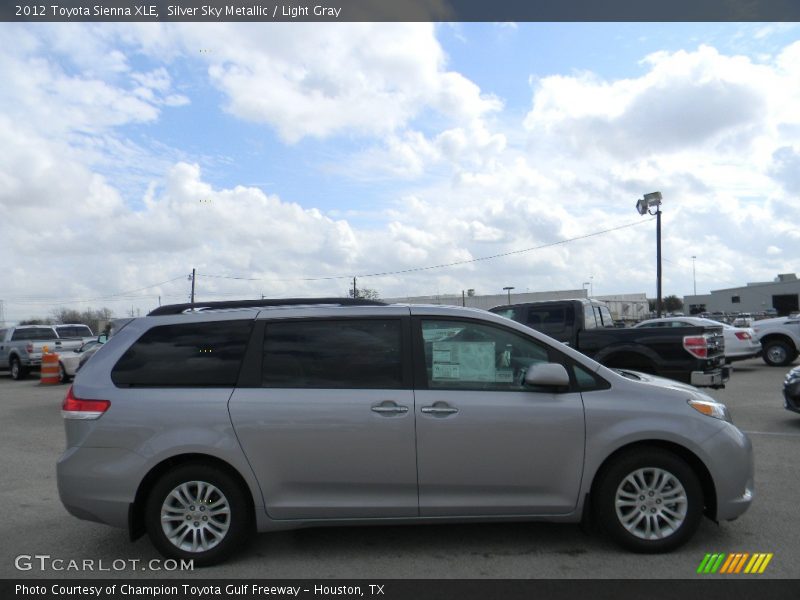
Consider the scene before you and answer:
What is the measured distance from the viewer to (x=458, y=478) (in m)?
4.66

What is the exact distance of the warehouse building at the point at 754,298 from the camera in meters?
68.8

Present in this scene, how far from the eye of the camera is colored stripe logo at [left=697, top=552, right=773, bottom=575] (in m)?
4.37

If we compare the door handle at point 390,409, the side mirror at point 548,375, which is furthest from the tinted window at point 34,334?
the side mirror at point 548,375

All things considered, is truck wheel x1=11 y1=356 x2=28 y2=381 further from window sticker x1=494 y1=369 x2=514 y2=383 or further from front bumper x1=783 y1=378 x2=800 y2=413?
front bumper x1=783 y1=378 x2=800 y2=413

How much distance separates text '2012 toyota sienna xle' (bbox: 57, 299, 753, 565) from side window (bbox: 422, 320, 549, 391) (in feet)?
0.19

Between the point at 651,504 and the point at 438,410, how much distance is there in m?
1.60

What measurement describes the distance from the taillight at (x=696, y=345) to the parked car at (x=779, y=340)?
35.3 feet

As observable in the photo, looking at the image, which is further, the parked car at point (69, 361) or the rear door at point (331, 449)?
the parked car at point (69, 361)

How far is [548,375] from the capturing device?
4.66 meters

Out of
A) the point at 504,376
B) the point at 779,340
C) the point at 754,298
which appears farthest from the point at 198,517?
the point at 754,298

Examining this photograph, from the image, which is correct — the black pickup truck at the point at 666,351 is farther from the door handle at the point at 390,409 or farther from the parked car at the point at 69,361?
the parked car at the point at 69,361

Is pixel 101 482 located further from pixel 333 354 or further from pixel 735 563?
pixel 735 563

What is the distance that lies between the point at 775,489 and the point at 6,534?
6.62m

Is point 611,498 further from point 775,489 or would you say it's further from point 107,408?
point 107,408
